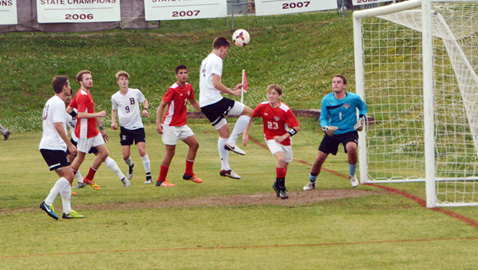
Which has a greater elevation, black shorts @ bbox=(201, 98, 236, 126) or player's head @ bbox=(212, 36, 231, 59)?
player's head @ bbox=(212, 36, 231, 59)

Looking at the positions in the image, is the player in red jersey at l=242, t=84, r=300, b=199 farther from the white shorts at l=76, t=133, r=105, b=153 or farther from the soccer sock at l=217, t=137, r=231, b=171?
the white shorts at l=76, t=133, r=105, b=153

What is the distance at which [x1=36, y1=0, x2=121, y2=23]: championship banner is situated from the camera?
3084 cm

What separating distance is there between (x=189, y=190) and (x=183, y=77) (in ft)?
6.67

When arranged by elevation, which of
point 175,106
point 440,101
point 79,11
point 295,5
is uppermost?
point 79,11

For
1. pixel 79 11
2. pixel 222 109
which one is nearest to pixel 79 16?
pixel 79 11

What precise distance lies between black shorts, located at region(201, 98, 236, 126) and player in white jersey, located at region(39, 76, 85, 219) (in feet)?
9.71

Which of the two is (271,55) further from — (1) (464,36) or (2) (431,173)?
(2) (431,173)

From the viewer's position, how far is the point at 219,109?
11227 mm

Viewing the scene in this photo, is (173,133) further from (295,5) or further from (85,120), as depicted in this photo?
(295,5)

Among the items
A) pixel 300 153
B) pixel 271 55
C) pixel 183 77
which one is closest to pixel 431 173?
pixel 183 77

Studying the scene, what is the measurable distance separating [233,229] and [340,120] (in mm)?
3625

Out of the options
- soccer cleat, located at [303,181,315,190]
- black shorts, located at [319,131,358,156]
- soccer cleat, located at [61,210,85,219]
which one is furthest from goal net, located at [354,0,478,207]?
soccer cleat, located at [61,210,85,219]

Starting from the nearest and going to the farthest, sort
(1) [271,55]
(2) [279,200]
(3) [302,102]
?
(2) [279,200] < (3) [302,102] < (1) [271,55]

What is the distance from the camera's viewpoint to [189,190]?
438 inches
